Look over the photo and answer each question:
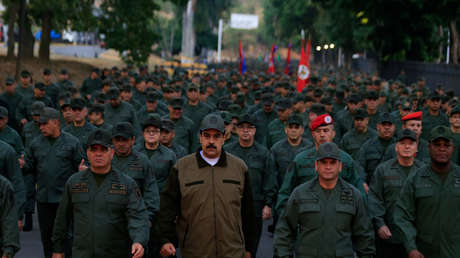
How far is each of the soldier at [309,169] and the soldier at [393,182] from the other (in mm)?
485

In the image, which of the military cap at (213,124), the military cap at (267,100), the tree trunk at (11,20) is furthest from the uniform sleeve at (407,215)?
the tree trunk at (11,20)

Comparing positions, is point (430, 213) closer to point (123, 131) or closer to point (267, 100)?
point (123, 131)

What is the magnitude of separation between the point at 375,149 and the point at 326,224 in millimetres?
4079

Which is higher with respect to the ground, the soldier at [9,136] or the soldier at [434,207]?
the soldier at [9,136]

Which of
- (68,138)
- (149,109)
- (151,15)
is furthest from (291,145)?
(151,15)

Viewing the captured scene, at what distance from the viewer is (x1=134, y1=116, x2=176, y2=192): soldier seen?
28.9ft

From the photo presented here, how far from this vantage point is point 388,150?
9273 millimetres

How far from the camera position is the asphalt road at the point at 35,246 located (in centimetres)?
992

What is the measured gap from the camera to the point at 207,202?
6.07m

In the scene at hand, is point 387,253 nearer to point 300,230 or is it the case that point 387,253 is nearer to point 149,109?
point 300,230

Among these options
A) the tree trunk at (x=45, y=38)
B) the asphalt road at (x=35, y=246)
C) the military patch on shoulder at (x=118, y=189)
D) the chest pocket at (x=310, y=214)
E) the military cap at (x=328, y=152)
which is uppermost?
the tree trunk at (x=45, y=38)

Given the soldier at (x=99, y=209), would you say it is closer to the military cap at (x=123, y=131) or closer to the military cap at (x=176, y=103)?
the military cap at (x=123, y=131)

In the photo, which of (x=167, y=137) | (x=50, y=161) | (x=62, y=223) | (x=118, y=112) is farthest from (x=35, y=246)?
(x=62, y=223)

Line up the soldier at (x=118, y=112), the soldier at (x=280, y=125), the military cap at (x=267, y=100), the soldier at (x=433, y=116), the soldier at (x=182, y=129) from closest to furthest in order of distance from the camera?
the soldier at (x=182, y=129) → the soldier at (x=280, y=125) → the soldier at (x=118, y=112) → the soldier at (x=433, y=116) → the military cap at (x=267, y=100)
